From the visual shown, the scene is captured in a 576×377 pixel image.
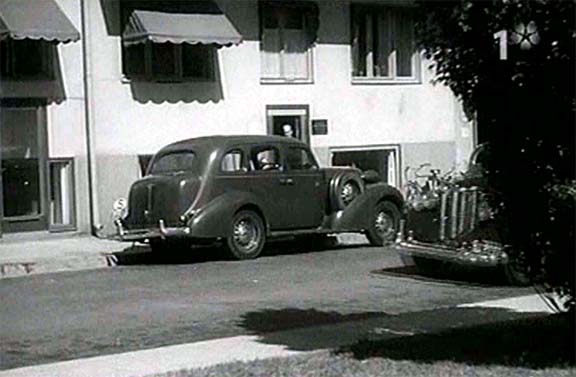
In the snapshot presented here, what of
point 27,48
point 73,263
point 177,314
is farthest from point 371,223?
point 177,314

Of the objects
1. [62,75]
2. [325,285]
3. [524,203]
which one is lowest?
[325,285]

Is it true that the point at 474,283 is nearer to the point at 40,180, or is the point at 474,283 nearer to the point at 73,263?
the point at 73,263

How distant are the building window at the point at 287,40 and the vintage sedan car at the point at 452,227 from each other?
9430 millimetres

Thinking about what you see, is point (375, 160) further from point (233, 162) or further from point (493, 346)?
point (493, 346)

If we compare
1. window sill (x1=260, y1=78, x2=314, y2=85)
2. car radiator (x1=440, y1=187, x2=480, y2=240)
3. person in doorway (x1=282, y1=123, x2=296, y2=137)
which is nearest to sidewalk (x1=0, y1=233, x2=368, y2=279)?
person in doorway (x1=282, y1=123, x2=296, y2=137)

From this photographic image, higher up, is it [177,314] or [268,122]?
[268,122]

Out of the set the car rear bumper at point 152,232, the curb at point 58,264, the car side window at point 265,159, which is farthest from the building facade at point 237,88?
the car side window at point 265,159

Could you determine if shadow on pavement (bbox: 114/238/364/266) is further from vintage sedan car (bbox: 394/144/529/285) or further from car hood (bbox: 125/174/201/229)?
vintage sedan car (bbox: 394/144/529/285)

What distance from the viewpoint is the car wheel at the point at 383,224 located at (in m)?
21.4

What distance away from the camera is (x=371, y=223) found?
21.3 m

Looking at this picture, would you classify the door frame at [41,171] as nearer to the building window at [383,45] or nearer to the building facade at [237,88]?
the building facade at [237,88]

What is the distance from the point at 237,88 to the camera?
82.8 ft

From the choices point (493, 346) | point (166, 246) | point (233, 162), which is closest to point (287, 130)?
point (233, 162)

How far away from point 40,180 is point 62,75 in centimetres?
185
